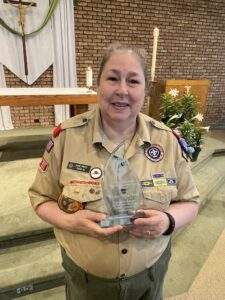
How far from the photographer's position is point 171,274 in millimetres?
2258

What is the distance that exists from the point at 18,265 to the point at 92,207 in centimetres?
133

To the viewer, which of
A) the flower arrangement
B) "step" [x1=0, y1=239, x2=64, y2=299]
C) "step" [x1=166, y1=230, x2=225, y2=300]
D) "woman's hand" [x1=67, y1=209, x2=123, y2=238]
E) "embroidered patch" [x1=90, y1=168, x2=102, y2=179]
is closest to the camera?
"woman's hand" [x1=67, y1=209, x2=123, y2=238]

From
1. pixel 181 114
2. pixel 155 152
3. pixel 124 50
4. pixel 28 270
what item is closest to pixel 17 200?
pixel 28 270

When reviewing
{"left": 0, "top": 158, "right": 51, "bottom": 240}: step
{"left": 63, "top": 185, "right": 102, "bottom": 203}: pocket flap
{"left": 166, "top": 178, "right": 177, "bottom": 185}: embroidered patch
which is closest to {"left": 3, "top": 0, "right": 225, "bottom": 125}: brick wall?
{"left": 0, "top": 158, "right": 51, "bottom": 240}: step

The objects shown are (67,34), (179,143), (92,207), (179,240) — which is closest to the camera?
(92,207)

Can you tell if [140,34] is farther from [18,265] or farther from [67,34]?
[18,265]

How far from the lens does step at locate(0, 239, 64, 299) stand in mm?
1891

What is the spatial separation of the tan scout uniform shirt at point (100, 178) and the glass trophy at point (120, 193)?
0.08ft

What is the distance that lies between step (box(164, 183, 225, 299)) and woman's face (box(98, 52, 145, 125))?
5.50ft

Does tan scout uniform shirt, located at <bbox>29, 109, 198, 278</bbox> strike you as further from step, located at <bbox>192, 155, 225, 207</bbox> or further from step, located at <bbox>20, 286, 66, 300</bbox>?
step, located at <bbox>192, 155, 225, 207</bbox>

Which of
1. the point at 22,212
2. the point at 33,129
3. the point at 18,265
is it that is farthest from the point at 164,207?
the point at 33,129

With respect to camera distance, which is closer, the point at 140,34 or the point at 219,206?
the point at 219,206

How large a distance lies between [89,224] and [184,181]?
440mm

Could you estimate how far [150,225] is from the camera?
943 mm
